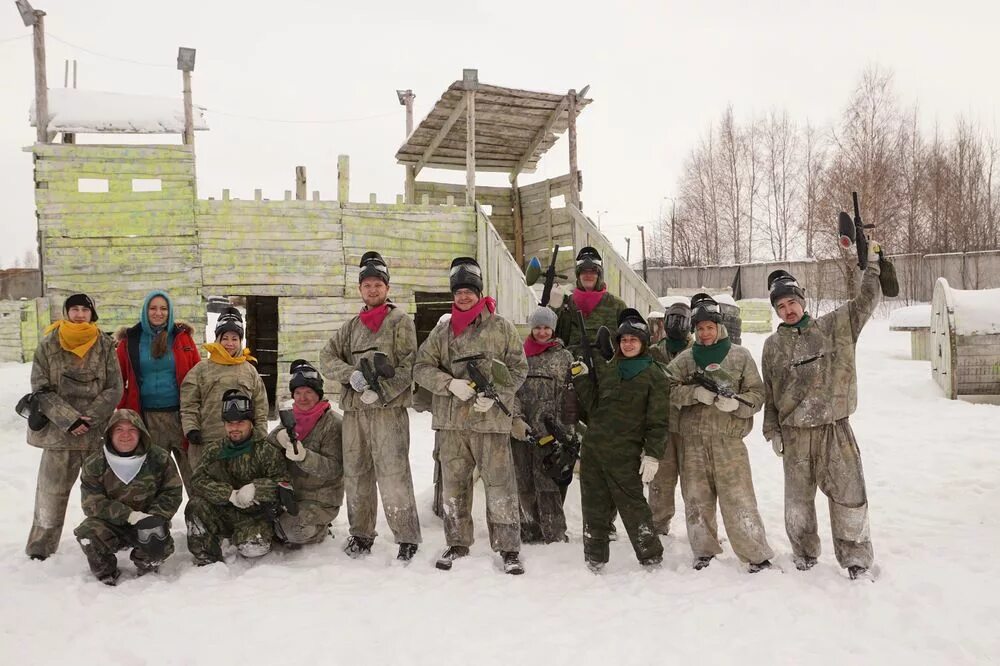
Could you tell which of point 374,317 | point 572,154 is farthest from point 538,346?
point 572,154

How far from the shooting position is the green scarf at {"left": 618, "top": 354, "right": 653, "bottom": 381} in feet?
14.4

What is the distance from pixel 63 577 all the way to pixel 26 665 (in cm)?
123

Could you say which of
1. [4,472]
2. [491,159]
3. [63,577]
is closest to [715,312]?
[63,577]

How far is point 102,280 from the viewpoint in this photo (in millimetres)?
9820

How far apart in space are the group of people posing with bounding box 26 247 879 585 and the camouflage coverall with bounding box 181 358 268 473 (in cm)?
2

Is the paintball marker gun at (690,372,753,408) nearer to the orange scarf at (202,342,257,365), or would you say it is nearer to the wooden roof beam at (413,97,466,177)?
the orange scarf at (202,342,257,365)

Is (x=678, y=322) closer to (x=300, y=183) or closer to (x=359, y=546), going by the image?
(x=359, y=546)

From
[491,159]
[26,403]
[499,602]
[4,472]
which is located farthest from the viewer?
[491,159]

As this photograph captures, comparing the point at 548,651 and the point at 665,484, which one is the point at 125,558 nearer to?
the point at 548,651

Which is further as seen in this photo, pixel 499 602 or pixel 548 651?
pixel 499 602

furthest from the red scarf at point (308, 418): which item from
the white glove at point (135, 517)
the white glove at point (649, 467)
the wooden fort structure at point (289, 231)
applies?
the wooden fort structure at point (289, 231)

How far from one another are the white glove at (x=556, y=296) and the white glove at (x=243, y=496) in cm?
255

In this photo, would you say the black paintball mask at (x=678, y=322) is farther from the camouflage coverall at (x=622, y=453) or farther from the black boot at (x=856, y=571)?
the black boot at (x=856, y=571)

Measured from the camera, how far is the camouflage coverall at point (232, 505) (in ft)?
14.7
